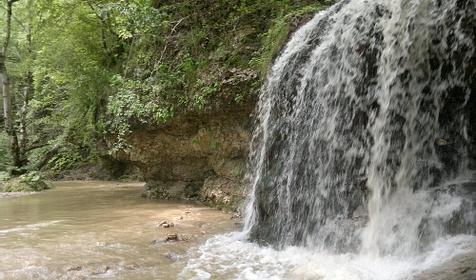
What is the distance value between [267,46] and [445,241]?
5.10m

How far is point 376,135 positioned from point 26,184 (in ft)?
40.3

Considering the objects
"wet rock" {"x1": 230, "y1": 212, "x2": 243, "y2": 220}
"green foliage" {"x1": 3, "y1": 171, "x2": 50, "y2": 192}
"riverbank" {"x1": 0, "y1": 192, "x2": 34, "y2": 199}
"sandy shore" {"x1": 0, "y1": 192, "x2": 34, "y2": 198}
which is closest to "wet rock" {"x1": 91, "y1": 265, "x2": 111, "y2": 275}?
"wet rock" {"x1": 230, "y1": 212, "x2": 243, "y2": 220}

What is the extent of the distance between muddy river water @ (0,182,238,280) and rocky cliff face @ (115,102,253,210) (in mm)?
637

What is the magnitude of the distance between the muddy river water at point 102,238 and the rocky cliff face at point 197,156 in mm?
637

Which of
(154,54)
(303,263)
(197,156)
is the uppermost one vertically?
(154,54)

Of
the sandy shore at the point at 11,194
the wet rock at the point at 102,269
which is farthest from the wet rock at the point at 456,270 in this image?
the sandy shore at the point at 11,194

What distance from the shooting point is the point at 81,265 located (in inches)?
193

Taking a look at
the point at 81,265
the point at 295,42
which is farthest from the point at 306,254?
the point at 295,42

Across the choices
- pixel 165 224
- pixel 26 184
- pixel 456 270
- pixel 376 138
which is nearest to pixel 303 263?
pixel 376 138

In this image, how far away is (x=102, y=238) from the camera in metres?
6.18

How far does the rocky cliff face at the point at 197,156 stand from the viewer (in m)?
8.90

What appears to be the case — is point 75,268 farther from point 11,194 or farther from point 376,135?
point 11,194

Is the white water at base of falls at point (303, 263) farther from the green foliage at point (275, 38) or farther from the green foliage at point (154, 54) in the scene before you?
the green foliage at point (154, 54)

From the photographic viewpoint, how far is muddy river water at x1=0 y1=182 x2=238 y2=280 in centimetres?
479
